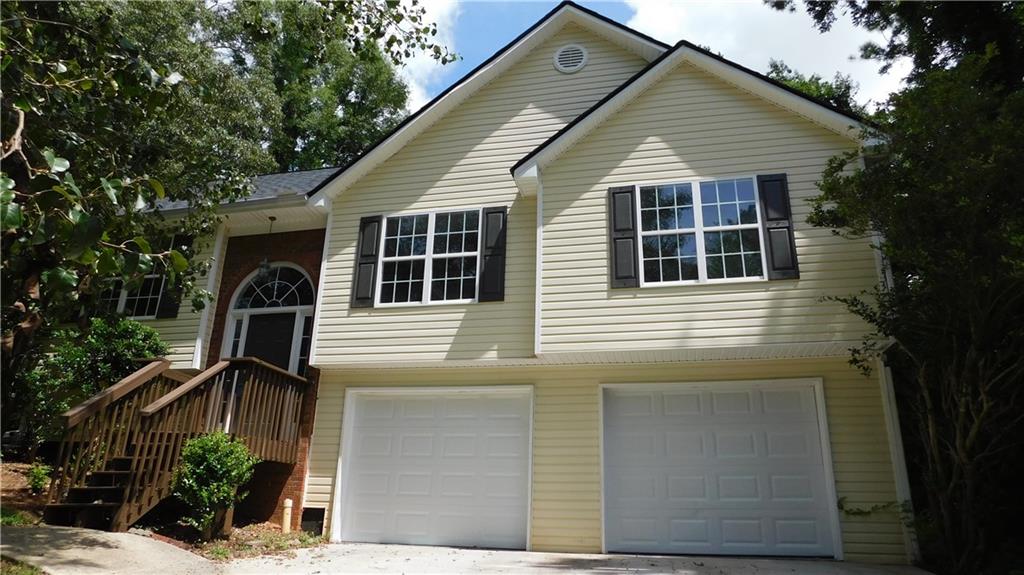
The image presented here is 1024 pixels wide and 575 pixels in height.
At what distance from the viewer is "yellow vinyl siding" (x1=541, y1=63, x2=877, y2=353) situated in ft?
28.0

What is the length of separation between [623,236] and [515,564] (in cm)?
448

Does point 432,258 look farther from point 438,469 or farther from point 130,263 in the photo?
point 130,263

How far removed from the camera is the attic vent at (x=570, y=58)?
37.7 ft

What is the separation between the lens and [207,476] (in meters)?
7.89

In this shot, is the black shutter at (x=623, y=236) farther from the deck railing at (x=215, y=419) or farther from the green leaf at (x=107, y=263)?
the green leaf at (x=107, y=263)

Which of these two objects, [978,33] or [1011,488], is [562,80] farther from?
[1011,488]

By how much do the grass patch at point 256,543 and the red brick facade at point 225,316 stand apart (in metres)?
0.37

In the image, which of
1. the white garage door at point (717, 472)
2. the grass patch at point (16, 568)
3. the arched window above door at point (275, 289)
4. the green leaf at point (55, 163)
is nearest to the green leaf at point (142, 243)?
the green leaf at point (55, 163)

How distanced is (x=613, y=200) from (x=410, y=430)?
4.61 metres

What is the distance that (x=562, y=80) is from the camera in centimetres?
1144

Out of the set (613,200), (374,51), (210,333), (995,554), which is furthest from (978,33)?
(210,333)

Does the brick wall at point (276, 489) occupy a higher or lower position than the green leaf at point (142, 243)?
lower

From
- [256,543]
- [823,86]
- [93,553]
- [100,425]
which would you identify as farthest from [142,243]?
[823,86]

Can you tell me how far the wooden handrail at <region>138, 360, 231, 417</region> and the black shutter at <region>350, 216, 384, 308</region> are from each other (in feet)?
7.49
